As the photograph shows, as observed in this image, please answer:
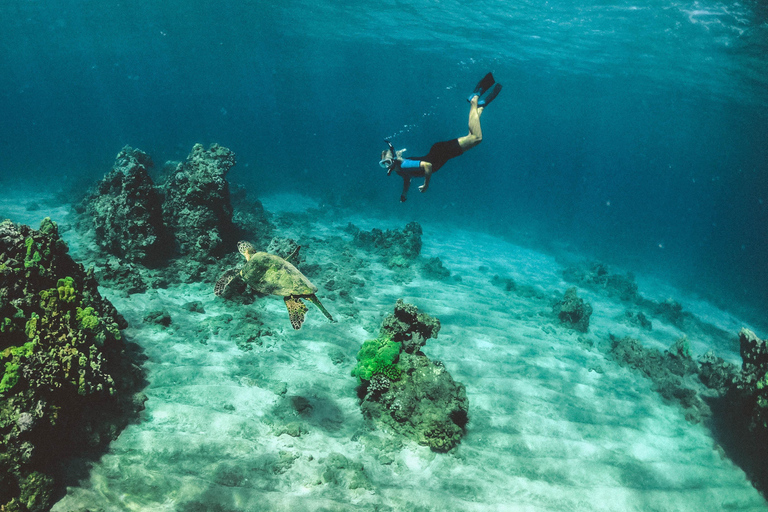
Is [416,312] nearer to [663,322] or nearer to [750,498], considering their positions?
[750,498]

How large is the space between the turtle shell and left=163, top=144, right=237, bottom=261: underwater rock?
16.0ft

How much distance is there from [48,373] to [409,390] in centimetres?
472

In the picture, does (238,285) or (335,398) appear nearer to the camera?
(335,398)

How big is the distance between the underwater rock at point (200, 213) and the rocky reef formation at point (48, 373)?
445 centimetres

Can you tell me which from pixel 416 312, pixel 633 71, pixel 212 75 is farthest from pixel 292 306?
pixel 212 75

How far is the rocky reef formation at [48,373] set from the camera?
3.43 m

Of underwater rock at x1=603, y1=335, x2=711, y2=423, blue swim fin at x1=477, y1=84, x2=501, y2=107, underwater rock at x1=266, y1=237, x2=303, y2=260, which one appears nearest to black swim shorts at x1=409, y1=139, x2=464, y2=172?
blue swim fin at x1=477, y1=84, x2=501, y2=107

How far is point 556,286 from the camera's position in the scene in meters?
16.8

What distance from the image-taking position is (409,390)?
5609 millimetres

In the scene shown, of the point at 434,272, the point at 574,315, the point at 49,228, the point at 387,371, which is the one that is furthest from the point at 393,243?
the point at 49,228

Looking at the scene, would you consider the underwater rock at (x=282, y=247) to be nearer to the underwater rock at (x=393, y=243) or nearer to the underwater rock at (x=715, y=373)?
the underwater rock at (x=393, y=243)

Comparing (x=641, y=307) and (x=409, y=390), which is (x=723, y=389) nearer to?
(x=641, y=307)

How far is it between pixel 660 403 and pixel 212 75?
111 meters

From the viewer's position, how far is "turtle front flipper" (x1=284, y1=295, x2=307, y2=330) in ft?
15.7
